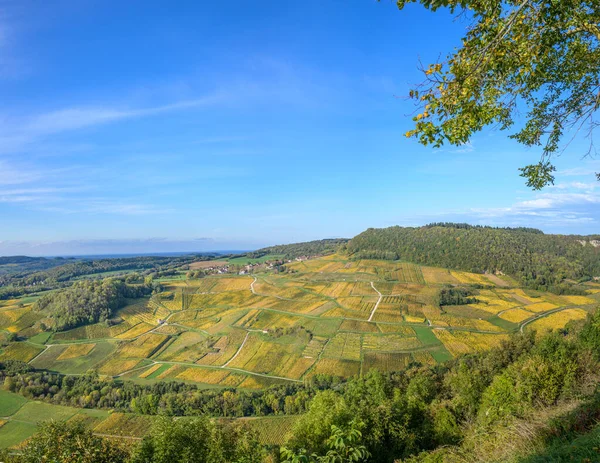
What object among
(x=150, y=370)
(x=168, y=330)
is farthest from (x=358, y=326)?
(x=168, y=330)

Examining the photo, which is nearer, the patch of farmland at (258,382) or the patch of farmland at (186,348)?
the patch of farmland at (258,382)

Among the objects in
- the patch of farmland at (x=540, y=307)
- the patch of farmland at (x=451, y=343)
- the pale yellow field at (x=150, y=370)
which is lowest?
the pale yellow field at (x=150, y=370)

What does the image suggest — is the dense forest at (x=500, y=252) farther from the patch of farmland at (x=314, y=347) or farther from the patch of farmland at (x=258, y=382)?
the patch of farmland at (x=258, y=382)

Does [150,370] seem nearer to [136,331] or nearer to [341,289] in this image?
[136,331]

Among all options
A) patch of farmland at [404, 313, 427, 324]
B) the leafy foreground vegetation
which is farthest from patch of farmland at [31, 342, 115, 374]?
patch of farmland at [404, 313, 427, 324]

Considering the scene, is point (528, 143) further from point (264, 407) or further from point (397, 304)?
point (397, 304)

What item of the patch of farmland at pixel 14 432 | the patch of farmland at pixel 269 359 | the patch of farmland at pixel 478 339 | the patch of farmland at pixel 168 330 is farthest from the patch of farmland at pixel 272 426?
the patch of farmland at pixel 168 330

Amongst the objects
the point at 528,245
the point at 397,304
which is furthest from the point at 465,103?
the point at 528,245
